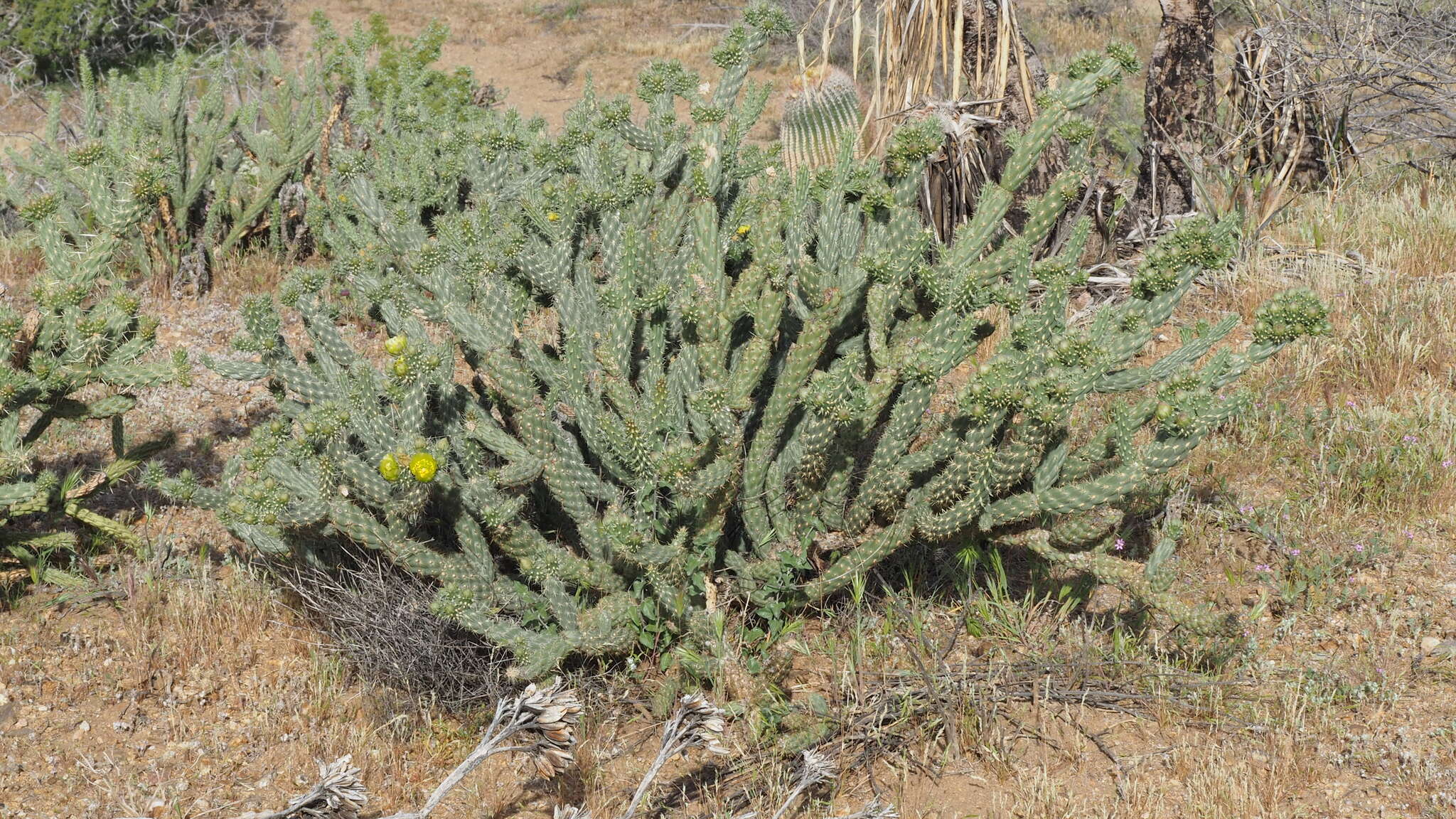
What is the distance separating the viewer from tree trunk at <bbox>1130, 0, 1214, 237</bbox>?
22.0 feet

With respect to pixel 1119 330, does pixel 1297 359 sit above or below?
below

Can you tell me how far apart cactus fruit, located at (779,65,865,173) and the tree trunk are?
1.95m

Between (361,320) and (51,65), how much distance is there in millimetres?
11070

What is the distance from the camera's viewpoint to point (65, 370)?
4.14 m

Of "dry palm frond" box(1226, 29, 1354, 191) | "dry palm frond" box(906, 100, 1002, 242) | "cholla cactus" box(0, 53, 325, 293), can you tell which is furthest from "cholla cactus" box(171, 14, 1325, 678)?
"dry palm frond" box(1226, 29, 1354, 191)

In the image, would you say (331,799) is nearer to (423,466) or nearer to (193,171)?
(423,466)

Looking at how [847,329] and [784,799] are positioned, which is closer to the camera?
[784,799]

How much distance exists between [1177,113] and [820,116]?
2.37m

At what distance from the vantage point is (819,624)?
13.8 ft

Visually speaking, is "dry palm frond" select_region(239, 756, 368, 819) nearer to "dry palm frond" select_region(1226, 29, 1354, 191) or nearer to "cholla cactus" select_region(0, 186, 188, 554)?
"cholla cactus" select_region(0, 186, 188, 554)

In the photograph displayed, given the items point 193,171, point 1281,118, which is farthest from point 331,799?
point 1281,118

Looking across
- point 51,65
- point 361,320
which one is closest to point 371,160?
point 361,320

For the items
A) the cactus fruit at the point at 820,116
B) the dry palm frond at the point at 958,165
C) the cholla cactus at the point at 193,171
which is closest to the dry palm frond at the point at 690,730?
the dry palm frond at the point at 958,165

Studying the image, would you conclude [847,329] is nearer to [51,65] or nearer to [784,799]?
[784,799]
